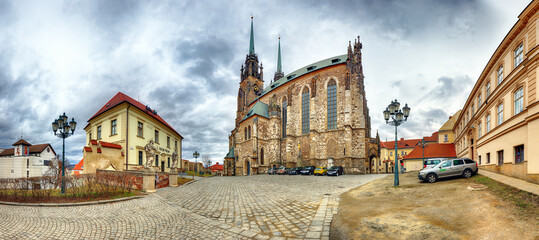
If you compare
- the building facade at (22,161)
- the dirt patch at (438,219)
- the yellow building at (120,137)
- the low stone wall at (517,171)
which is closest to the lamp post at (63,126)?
the yellow building at (120,137)

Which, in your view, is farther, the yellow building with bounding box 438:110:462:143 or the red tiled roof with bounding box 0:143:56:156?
the red tiled roof with bounding box 0:143:56:156

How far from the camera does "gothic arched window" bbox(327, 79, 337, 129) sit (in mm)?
37125

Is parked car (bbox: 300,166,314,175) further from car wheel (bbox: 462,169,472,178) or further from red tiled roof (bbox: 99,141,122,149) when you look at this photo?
red tiled roof (bbox: 99,141,122,149)

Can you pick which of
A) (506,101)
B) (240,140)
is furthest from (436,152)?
(240,140)

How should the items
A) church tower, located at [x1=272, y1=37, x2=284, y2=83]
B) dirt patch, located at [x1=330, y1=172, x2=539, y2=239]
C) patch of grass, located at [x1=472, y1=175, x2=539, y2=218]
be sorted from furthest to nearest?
church tower, located at [x1=272, y1=37, x2=284, y2=83] < patch of grass, located at [x1=472, y1=175, x2=539, y2=218] < dirt patch, located at [x1=330, y1=172, x2=539, y2=239]

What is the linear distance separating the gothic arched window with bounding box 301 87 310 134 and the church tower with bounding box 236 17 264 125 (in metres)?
20.9

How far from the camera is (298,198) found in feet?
33.1

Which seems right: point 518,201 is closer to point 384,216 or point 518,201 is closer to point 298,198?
point 384,216

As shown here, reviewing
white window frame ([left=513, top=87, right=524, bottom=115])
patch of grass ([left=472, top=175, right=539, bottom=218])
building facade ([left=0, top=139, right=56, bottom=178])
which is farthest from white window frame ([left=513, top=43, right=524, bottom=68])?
building facade ([left=0, top=139, right=56, bottom=178])

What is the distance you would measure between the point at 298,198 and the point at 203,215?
171 inches

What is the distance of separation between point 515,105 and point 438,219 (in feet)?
38.0

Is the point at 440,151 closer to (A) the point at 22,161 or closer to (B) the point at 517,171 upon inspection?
(B) the point at 517,171

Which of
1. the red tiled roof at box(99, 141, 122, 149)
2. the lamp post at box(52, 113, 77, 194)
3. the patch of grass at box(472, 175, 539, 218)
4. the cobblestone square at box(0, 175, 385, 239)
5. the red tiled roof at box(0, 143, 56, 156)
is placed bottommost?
the red tiled roof at box(0, 143, 56, 156)

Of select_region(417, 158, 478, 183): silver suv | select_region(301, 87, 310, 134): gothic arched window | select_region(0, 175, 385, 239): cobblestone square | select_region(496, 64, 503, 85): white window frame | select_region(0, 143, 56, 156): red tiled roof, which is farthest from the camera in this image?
select_region(0, 143, 56, 156): red tiled roof
